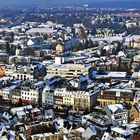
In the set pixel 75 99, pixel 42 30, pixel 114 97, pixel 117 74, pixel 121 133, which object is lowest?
pixel 42 30

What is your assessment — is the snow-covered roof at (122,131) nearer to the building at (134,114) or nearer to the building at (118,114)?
the building at (118,114)

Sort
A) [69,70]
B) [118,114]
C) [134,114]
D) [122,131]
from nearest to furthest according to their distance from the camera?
[122,131]
[118,114]
[134,114]
[69,70]

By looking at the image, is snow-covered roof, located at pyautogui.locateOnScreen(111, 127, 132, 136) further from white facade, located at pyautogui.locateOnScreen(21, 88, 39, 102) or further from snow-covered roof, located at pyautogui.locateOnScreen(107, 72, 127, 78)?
snow-covered roof, located at pyautogui.locateOnScreen(107, 72, 127, 78)

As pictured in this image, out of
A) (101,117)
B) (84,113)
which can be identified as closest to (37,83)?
(84,113)

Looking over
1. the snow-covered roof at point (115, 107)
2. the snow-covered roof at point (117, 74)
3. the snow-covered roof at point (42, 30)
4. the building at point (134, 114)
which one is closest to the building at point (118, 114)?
the snow-covered roof at point (115, 107)

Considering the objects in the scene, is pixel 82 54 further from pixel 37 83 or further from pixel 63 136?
pixel 63 136

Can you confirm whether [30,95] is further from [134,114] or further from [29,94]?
[134,114]

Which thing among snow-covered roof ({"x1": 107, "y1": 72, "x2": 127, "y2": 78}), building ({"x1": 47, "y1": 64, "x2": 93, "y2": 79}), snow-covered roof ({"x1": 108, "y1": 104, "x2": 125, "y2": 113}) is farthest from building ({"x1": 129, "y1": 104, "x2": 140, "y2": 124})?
building ({"x1": 47, "y1": 64, "x2": 93, "y2": 79})

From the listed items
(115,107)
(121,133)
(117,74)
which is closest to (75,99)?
(115,107)
